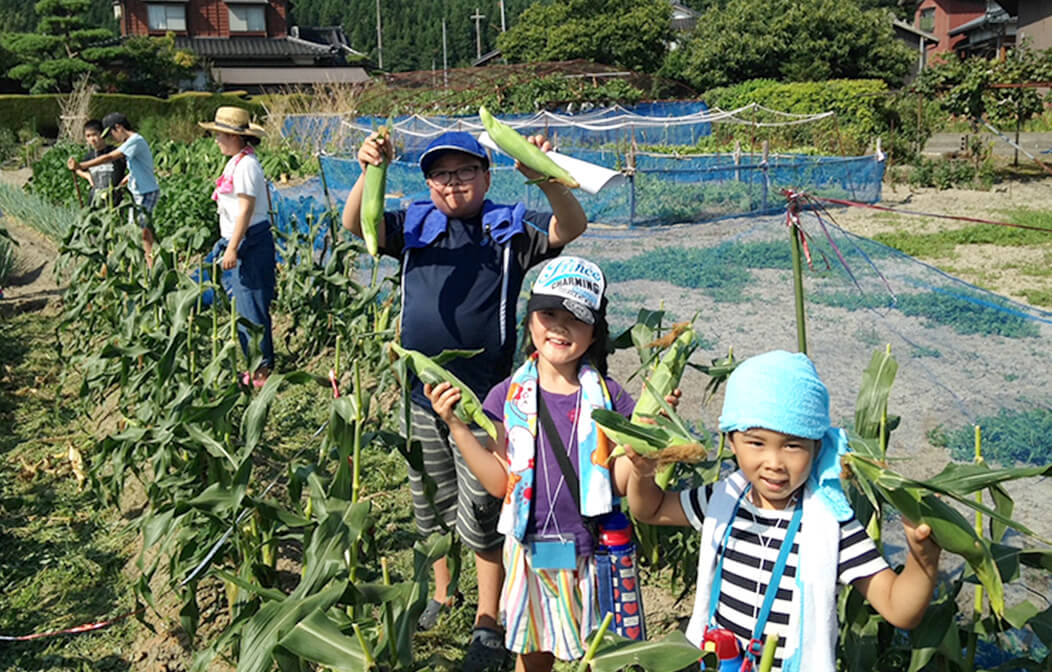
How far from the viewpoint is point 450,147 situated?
2549mm

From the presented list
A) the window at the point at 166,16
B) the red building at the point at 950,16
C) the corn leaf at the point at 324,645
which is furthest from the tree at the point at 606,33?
the corn leaf at the point at 324,645

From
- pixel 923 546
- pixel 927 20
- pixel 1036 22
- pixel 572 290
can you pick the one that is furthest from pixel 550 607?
pixel 927 20

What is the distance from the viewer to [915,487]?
1.38 metres

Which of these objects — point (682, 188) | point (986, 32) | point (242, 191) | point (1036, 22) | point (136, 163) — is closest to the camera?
point (242, 191)

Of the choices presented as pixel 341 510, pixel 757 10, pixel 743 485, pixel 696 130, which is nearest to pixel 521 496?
pixel 341 510

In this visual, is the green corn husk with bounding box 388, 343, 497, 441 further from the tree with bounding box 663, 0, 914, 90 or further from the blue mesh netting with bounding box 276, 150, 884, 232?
the tree with bounding box 663, 0, 914, 90

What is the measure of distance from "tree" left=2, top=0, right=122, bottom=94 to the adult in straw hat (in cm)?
2917

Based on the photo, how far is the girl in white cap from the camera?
2150 mm

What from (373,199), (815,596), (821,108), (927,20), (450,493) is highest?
(927,20)

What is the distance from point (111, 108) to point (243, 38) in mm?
21765

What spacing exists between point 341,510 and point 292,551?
1.60m

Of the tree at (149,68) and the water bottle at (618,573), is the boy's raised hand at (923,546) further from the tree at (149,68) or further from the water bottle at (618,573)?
the tree at (149,68)

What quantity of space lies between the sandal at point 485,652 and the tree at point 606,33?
37920 mm

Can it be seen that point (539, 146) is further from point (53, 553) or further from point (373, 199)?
point (53, 553)
